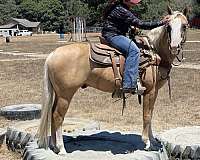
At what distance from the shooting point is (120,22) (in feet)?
17.7

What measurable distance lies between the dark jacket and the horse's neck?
0.49 feet

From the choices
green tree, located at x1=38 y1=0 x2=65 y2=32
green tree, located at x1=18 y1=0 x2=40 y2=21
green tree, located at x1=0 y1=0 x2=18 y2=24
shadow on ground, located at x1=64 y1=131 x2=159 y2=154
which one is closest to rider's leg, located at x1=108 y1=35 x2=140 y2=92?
shadow on ground, located at x1=64 y1=131 x2=159 y2=154

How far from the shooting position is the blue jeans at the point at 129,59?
530 centimetres

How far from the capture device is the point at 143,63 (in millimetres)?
5426

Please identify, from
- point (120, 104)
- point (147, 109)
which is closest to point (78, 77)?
point (147, 109)

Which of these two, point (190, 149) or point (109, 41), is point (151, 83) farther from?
point (190, 149)

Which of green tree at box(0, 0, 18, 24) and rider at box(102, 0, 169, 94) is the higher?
rider at box(102, 0, 169, 94)

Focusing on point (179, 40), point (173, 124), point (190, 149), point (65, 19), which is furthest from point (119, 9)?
point (65, 19)

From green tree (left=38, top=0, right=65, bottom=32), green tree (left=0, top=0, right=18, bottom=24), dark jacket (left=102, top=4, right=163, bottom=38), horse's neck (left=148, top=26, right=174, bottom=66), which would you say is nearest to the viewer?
dark jacket (left=102, top=4, right=163, bottom=38)

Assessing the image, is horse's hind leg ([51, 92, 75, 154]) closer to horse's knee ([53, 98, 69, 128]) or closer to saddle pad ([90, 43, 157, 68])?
horse's knee ([53, 98, 69, 128])

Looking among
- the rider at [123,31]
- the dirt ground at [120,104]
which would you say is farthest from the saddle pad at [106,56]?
the dirt ground at [120,104]

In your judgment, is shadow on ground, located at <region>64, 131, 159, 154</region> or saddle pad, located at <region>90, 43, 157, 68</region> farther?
shadow on ground, located at <region>64, 131, 159, 154</region>

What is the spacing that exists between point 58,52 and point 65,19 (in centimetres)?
8871

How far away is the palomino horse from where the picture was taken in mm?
5266
